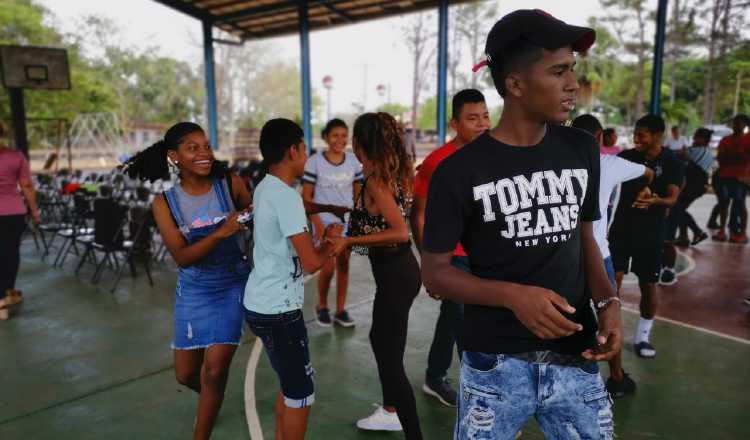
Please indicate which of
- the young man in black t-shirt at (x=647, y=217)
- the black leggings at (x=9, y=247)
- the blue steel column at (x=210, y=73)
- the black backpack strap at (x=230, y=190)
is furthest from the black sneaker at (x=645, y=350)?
the blue steel column at (x=210, y=73)

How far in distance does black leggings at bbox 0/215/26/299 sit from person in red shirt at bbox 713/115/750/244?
9.87 metres

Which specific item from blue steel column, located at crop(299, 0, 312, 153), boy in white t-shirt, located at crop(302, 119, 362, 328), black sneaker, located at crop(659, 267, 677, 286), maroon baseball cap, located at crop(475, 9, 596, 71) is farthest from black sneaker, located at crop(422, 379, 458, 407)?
blue steel column, located at crop(299, 0, 312, 153)

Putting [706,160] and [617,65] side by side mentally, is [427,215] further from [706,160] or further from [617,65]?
[617,65]

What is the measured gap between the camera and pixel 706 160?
28.0 ft

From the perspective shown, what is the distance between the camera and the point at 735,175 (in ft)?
29.3

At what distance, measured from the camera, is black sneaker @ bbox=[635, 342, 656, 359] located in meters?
4.22

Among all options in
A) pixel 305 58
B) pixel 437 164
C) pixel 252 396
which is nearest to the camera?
pixel 437 164

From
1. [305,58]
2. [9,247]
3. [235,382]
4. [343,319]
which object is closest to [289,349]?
[235,382]

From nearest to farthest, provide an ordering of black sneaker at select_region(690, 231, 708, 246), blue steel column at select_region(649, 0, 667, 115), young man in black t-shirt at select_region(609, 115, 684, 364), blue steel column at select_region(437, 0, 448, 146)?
young man in black t-shirt at select_region(609, 115, 684, 364) → black sneaker at select_region(690, 231, 708, 246) → blue steel column at select_region(649, 0, 667, 115) → blue steel column at select_region(437, 0, 448, 146)

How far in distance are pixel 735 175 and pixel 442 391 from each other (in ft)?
26.3

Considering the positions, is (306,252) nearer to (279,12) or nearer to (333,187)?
(333,187)

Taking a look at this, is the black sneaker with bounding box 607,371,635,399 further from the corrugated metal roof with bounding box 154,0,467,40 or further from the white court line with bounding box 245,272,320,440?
the corrugated metal roof with bounding box 154,0,467,40

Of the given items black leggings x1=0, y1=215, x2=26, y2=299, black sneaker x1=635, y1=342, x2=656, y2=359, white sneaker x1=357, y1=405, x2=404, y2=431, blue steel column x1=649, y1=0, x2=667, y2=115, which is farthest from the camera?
blue steel column x1=649, y1=0, x2=667, y2=115

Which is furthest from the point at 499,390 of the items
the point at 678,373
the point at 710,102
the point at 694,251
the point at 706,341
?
the point at 710,102
